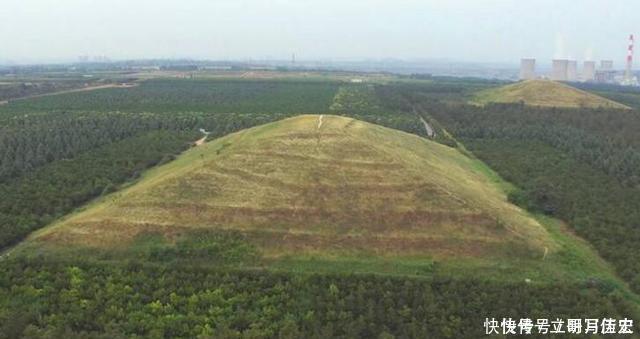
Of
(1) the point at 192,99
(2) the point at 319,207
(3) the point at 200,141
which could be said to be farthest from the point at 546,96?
(2) the point at 319,207

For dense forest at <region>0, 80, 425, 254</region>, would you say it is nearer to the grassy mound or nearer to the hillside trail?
the hillside trail

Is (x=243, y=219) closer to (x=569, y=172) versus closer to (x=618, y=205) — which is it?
(x=618, y=205)

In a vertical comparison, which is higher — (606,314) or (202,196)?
(202,196)

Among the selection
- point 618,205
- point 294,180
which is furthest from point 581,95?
point 294,180

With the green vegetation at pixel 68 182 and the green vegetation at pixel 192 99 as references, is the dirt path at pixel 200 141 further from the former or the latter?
the green vegetation at pixel 192 99

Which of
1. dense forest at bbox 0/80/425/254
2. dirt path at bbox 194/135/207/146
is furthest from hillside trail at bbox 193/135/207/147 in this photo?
dense forest at bbox 0/80/425/254

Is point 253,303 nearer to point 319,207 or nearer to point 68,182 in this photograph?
point 319,207

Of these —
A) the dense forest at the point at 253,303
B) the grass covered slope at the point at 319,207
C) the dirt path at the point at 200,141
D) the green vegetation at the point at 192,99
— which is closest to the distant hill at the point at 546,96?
the green vegetation at the point at 192,99
